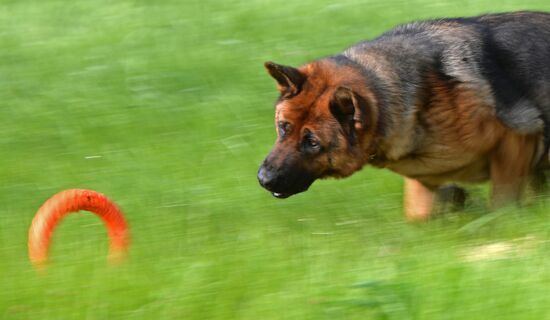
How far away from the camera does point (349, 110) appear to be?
7.57 metres

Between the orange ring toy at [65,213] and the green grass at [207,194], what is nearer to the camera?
the green grass at [207,194]

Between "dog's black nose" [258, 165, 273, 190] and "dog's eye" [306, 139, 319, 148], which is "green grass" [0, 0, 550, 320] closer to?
"dog's black nose" [258, 165, 273, 190]

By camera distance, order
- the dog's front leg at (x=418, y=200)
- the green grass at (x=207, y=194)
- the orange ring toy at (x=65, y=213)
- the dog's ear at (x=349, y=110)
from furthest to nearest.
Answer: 1. the dog's front leg at (x=418, y=200)
2. the dog's ear at (x=349, y=110)
3. the orange ring toy at (x=65, y=213)
4. the green grass at (x=207, y=194)

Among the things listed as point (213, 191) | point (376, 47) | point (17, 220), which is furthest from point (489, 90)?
point (17, 220)

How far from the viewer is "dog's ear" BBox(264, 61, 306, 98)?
7.65 m

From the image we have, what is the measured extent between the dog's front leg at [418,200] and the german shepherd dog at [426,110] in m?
0.01

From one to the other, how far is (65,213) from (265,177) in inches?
60.4

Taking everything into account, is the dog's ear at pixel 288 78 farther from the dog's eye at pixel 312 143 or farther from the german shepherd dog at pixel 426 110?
the dog's eye at pixel 312 143

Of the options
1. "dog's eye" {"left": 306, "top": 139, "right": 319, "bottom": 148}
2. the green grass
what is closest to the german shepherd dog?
"dog's eye" {"left": 306, "top": 139, "right": 319, "bottom": 148}

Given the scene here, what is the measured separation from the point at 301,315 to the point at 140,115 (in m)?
5.67

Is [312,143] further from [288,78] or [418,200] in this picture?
[418,200]

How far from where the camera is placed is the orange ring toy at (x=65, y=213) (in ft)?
21.6

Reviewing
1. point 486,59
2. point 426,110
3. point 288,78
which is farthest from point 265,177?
point 486,59

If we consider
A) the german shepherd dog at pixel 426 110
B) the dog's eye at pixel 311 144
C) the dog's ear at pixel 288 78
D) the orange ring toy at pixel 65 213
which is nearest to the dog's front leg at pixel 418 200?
the german shepherd dog at pixel 426 110
